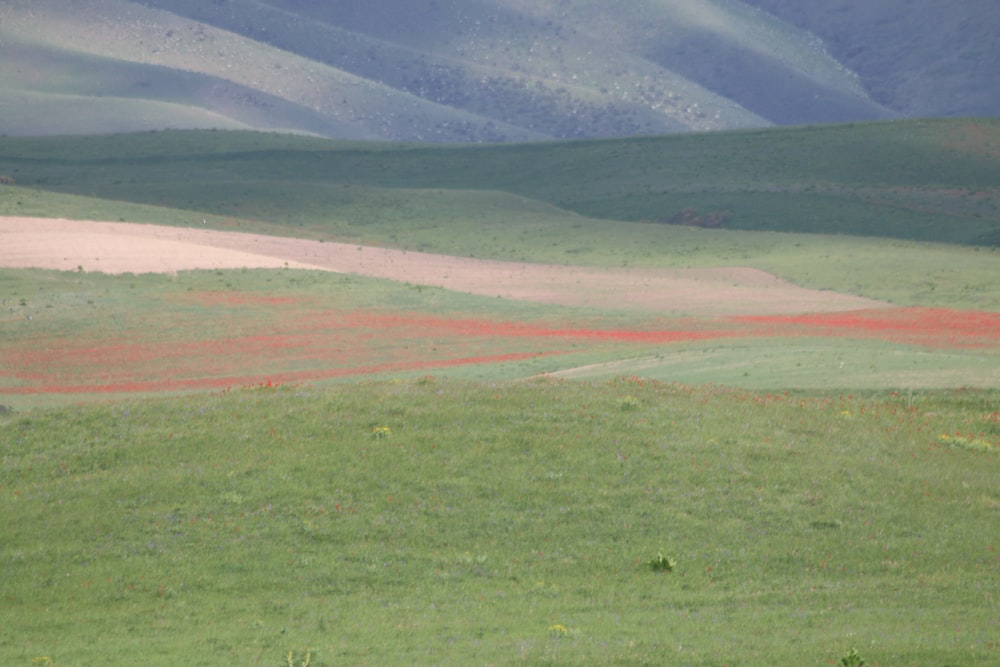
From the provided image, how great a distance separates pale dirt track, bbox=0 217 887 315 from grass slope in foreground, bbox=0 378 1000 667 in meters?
34.6

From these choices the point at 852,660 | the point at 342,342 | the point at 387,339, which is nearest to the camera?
the point at 852,660

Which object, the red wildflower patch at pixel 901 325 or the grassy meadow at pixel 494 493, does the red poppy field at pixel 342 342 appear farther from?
the grassy meadow at pixel 494 493

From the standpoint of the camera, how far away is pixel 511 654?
15.0m

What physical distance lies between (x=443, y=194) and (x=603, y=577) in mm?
96397

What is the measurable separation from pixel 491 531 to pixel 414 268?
185 feet

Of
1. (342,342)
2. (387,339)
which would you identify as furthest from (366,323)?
(342,342)

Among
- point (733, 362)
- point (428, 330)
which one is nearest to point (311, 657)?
point (733, 362)

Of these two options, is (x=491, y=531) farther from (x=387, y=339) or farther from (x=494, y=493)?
(x=387, y=339)

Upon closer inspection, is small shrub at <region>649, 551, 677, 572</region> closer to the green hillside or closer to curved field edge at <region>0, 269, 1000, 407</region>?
curved field edge at <region>0, 269, 1000, 407</region>

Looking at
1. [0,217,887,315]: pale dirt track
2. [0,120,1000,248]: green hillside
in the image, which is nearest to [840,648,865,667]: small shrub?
[0,217,887,315]: pale dirt track

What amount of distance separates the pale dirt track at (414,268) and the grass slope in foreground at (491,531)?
34.6 metres

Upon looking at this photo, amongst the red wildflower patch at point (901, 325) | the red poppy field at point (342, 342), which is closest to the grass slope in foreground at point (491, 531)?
the red poppy field at point (342, 342)

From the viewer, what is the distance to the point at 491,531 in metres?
20.5

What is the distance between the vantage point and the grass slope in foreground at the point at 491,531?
631 inches
